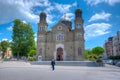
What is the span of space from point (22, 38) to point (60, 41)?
50.2ft

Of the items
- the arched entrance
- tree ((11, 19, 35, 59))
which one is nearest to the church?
the arched entrance

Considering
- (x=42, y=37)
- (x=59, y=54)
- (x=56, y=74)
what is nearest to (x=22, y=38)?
(x=42, y=37)

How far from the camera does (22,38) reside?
64875 millimetres

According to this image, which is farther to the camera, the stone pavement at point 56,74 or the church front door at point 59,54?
the church front door at point 59,54

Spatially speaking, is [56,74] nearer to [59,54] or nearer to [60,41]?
[60,41]

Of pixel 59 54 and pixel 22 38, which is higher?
pixel 22 38

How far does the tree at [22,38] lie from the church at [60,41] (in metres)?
10.6

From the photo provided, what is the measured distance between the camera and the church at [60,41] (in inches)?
2153

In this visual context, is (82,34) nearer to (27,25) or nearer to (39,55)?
(39,55)

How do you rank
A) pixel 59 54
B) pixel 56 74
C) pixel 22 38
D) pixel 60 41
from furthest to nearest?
pixel 22 38 → pixel 59 54 → pixel 60 41 → pixel 56 74

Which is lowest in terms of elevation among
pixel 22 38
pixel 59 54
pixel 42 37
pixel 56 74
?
pixel 56 74

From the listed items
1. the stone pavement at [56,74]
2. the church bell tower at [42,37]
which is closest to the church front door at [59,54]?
the church bell tower at [42,37]

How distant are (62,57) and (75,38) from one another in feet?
21.0

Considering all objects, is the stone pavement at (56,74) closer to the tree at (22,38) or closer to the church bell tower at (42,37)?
the church bell tower at (42,37)
